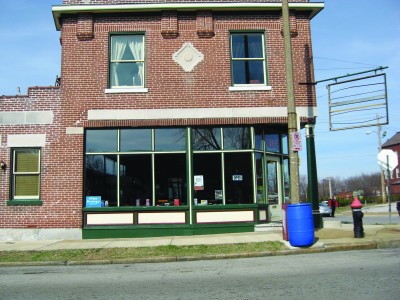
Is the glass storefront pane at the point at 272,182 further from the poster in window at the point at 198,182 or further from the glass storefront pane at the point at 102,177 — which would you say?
the glass storefront pane at the point at 102,177

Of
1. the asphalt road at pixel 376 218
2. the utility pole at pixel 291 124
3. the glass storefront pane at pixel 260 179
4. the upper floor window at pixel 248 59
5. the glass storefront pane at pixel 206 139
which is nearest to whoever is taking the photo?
the utility pole at pixel 291 124

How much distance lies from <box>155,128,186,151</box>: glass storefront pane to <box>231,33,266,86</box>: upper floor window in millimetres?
2611

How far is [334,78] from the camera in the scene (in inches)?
568

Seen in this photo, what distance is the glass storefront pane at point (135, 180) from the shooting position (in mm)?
14102

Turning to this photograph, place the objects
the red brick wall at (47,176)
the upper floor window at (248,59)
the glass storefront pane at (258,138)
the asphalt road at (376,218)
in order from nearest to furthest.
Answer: the red brick wall at (47,176)
the glass storefront pane at (258,138)
the upper floor window at (248,59)
the asphalt road at (376,218)

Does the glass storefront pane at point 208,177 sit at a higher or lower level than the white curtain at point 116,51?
lower

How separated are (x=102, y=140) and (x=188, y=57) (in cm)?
415

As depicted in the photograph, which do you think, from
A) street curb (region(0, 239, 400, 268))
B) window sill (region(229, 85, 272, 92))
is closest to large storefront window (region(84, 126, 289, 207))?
window sill (region(229, 85, 272, 92))

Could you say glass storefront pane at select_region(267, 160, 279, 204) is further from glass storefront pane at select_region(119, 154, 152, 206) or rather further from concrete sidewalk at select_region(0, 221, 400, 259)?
glass storefront pane at select_region(119, 154, 152, 206)

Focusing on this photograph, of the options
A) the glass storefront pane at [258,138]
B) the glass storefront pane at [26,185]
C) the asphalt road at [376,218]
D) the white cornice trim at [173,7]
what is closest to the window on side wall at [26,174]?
the glass storefront pane at [26,185]

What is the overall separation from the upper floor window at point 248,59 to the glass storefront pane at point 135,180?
425 centimetres

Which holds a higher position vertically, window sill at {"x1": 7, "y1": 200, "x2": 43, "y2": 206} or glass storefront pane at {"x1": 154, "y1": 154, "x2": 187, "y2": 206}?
glass storefront pane at {"x1": 154, "y1": 154, "x2": 187, "y2": 206}

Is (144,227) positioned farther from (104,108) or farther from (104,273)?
(104,273)

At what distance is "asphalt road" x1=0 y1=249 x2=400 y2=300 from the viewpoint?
6.39 m
